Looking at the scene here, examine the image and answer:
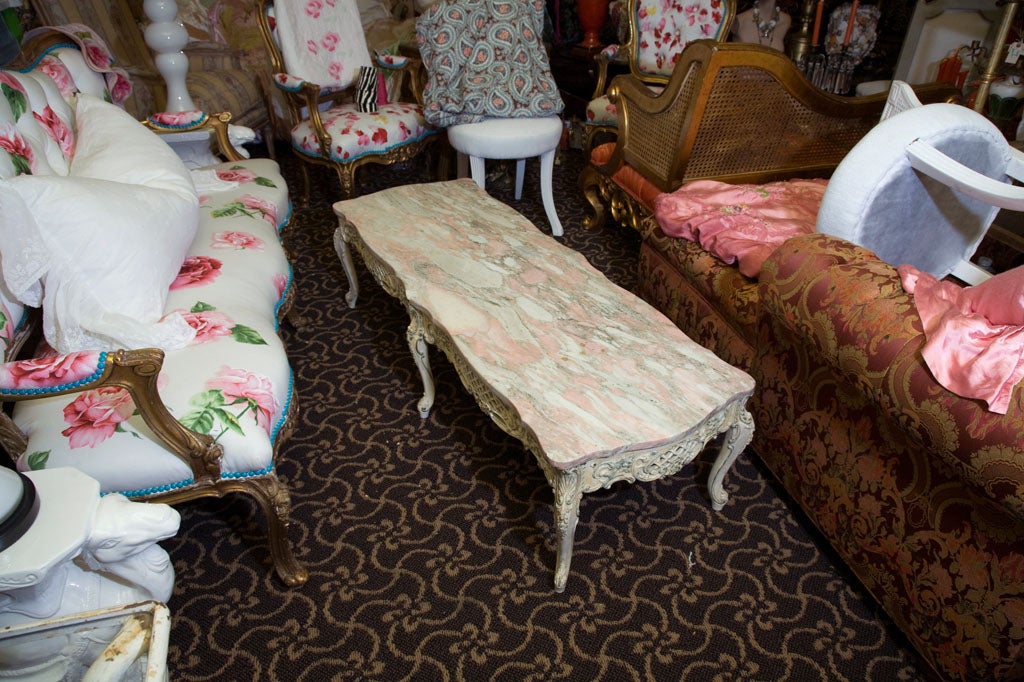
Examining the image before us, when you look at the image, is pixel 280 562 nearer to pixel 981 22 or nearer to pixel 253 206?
pixel 253 206

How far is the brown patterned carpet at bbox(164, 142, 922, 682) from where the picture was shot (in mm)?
1411

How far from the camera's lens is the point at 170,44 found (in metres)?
2.70

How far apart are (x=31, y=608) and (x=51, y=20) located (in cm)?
405

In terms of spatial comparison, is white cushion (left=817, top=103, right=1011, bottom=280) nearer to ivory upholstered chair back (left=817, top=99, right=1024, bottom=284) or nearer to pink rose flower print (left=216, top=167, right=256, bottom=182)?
ivory upholstered chair back (left=817, top=99, right=1024, bottom=284)

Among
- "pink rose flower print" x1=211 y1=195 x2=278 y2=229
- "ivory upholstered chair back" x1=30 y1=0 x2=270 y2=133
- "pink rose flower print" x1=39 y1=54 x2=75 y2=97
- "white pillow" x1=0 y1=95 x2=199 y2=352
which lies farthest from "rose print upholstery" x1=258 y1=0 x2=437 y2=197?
"white pillow" x1=0 y1=95 x2=199 y2=352

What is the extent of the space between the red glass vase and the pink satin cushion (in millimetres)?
3570

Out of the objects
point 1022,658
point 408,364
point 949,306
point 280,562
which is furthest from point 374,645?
point 949,306

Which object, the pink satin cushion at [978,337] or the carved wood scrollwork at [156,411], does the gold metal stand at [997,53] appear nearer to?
the pink satin cushion at [978,337]

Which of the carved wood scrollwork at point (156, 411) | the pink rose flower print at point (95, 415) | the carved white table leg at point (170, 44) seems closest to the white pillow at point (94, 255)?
the pink rose flower print at point (95, 415)

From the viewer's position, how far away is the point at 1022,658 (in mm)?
1156

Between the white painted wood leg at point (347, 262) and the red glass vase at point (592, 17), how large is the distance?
270cm

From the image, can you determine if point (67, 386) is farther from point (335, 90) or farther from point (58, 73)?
point (335, 90)

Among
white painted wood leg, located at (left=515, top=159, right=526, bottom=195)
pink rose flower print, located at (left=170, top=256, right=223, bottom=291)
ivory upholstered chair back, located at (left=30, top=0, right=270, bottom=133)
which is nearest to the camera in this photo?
pink rose flower print, located at (left=170, top=256, right=223, bottom=291)

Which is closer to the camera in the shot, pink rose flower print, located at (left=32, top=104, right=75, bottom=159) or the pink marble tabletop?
the pink marble tabletop
